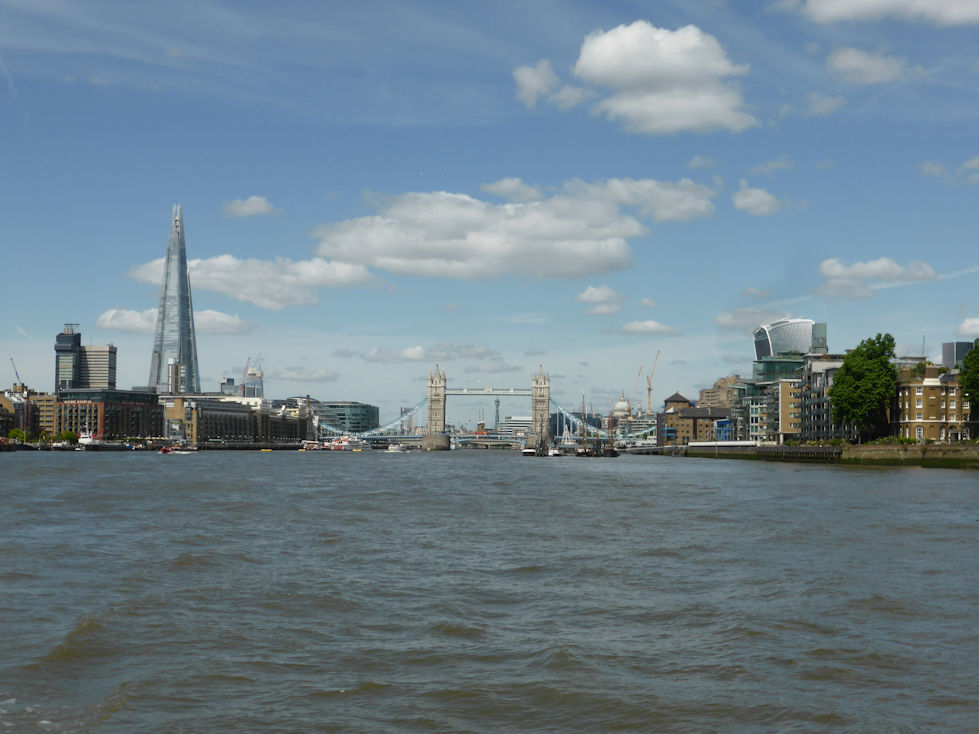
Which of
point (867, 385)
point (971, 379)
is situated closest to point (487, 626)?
point (971, 379)

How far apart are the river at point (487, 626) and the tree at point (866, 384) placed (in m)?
68.9

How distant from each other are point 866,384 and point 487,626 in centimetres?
8931

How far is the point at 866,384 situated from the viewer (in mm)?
96938

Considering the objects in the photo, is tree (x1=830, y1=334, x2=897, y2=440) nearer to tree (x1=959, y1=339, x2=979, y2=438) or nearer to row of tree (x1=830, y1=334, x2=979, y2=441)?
row of tree (x1=830, y1=334, x2=979, y2=441)

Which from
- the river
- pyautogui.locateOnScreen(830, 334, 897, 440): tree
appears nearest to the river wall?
pyautogui.locateOnScreen(830, 334, 897, 440): tree

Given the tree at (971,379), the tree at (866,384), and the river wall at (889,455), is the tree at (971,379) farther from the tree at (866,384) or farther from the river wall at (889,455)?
the tree at (866,384)

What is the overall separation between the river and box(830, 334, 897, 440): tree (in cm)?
6887

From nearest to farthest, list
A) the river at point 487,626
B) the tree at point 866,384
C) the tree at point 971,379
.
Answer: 1. the river at point 487,626
2. the tree at point 971,379
3. the tree at point 866,384

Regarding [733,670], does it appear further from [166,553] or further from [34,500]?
[34,500]

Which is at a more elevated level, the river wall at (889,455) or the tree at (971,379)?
the tree at (971,379)

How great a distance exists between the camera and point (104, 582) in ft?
64.5

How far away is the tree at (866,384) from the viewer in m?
97.1

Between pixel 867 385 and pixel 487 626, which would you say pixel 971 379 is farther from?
pixel 487 626

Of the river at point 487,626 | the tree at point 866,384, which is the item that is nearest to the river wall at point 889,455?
the tree at point 866,384
